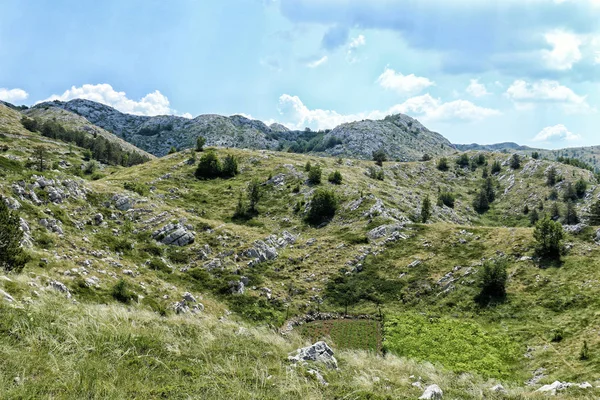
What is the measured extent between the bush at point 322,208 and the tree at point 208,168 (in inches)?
1757

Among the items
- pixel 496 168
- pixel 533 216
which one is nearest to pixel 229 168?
pixel 533 216

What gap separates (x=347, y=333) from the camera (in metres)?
45.4

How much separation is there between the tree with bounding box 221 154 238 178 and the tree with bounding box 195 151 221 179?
220cm

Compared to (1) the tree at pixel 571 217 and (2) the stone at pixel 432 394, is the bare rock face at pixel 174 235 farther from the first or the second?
(1) the tree at pixel 571 217

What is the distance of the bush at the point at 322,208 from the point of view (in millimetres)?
85562

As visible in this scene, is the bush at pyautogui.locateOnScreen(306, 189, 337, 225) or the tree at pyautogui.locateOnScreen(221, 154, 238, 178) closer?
the bush at pyautogui.locateOnScreen(306, 189, 337, 225)

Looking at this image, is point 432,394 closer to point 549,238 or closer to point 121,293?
point 121,293

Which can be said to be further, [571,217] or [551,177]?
[551,177]

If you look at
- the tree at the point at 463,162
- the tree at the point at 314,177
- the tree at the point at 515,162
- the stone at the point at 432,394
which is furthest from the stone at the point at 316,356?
the tree at the point at 515,162

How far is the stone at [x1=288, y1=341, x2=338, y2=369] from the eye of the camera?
47.4 feet

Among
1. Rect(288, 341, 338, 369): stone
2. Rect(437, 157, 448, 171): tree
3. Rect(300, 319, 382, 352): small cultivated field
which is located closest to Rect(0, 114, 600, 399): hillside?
Rect(300, 319, 382, 352): small cultivated field

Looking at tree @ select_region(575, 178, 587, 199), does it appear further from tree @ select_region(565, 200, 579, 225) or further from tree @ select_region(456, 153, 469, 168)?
tree @ select_region(456, 153, 469, 168)

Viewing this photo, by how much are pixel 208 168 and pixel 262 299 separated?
7247cm

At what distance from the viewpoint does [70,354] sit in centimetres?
984
